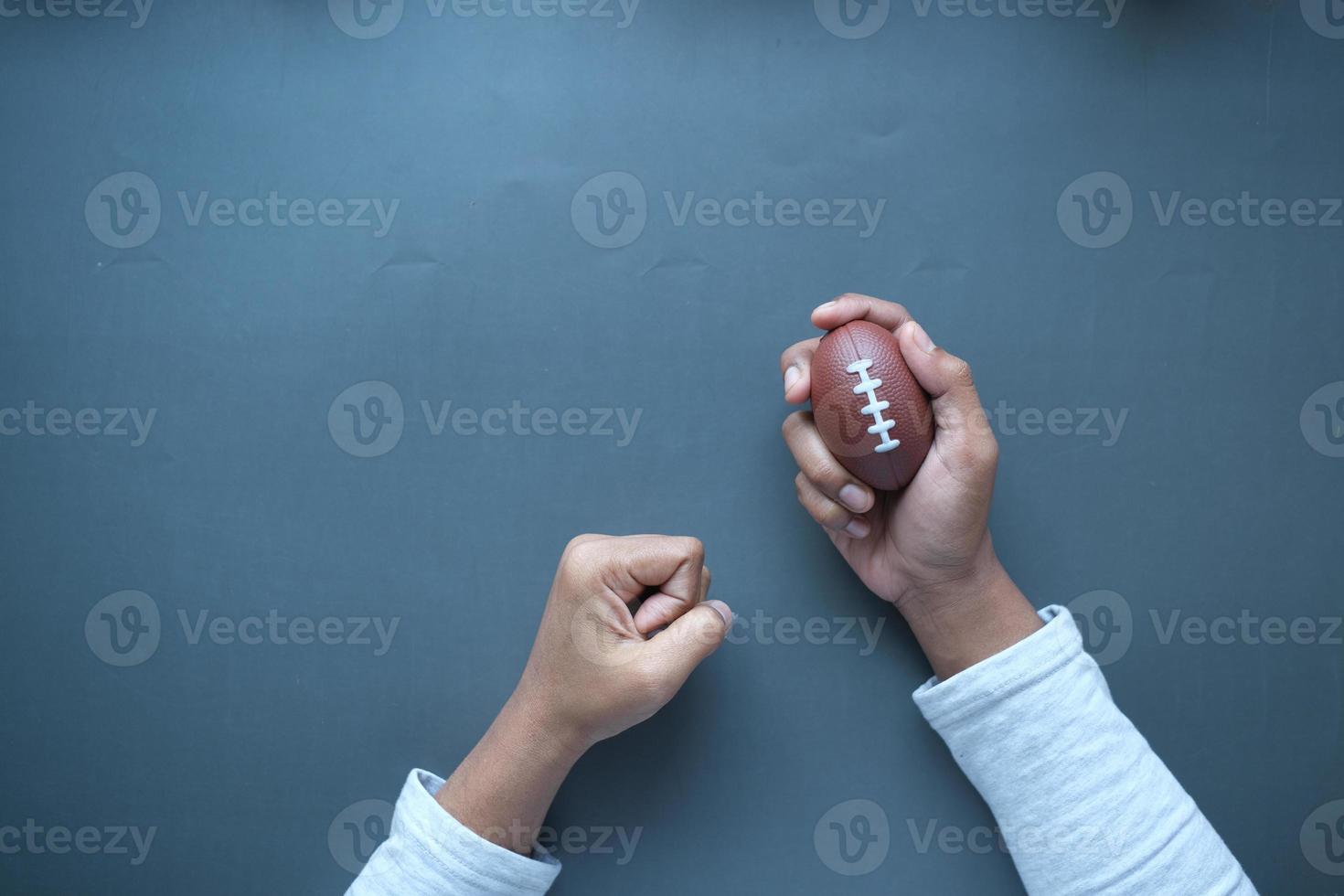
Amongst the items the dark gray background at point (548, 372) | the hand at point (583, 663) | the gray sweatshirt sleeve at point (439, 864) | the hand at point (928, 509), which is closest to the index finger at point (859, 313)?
the hand at point (928, 509)

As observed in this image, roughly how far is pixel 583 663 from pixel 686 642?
0.10 metres

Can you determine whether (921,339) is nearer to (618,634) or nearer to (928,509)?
(928,509)

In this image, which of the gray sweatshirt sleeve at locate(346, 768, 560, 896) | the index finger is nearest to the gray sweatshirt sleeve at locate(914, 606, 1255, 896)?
the index finger

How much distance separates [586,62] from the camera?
1.00 metres

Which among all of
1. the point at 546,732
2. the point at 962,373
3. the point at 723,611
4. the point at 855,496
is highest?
the point at 962,373

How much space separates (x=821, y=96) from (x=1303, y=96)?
0.58 metres

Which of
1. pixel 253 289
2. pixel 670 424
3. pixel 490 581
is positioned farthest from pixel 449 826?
pixel 253 289

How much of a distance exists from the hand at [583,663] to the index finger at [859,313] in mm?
267

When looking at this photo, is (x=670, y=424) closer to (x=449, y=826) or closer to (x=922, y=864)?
(x=449, y=826)

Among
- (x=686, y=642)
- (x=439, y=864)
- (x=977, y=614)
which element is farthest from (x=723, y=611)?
(x=439, y=864)

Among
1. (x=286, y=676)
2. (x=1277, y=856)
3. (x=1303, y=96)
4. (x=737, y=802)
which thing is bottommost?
(x=1277, y=856)

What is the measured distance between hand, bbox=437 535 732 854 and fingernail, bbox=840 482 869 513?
0.52 feet

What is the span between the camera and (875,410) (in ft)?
2.66

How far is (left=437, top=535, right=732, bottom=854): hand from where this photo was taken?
33.2 inches
